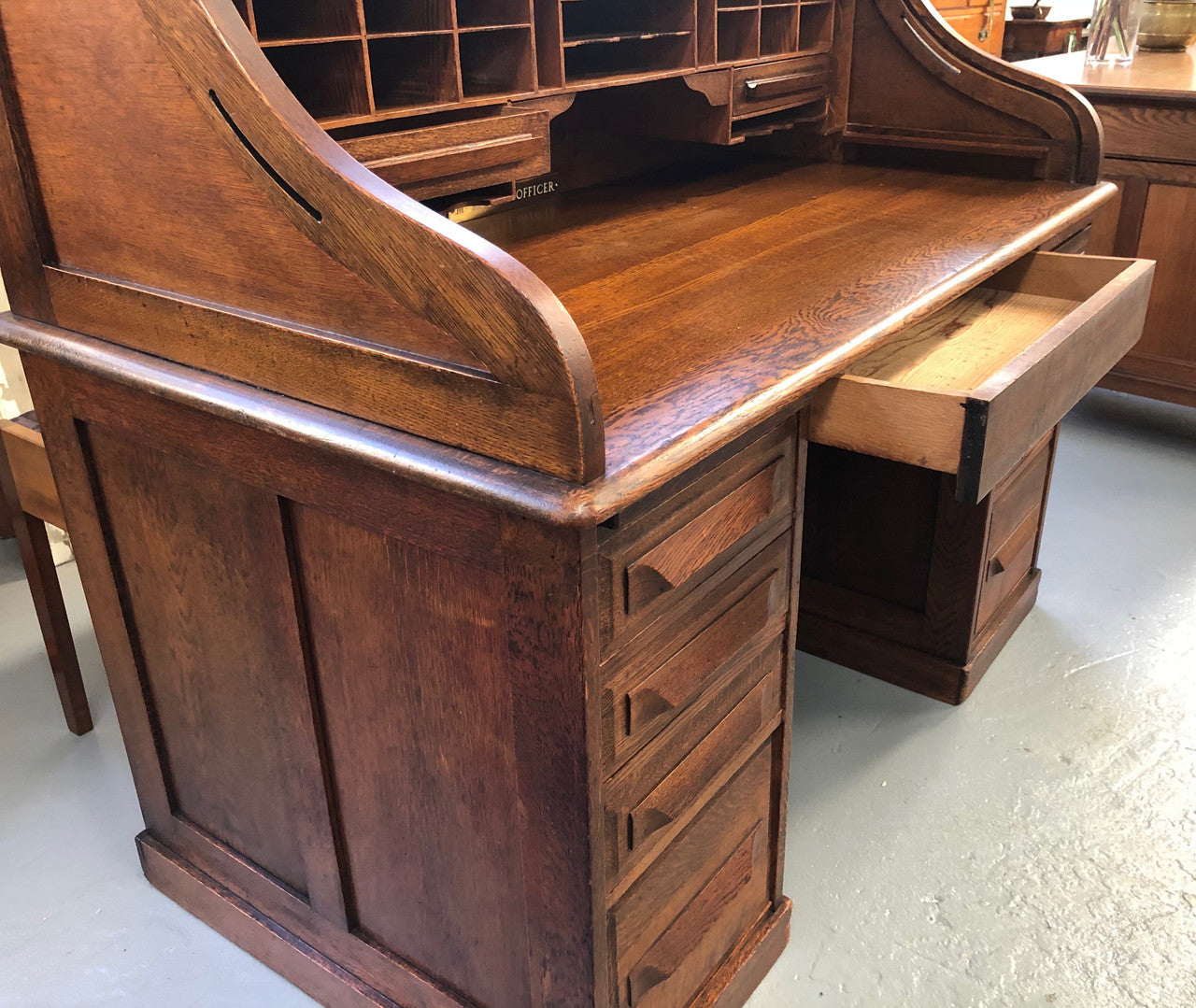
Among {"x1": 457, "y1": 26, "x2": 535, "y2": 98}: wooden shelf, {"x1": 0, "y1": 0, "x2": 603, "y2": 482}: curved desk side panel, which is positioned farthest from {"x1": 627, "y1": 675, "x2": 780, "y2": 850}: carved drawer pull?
{"x1": 457, "y1": 26, "x2": 535, "y2": 98}: wooden shelf

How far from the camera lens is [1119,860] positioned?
5.56 ft

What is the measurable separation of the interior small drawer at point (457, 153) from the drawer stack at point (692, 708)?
459 millimetres

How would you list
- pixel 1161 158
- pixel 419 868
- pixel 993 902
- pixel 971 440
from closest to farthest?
pixel 971 440, pixel 419 868, pixel 993 902, pixel 1161 158

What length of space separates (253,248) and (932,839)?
4.63 ft

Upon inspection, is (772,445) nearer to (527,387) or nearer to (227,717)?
(527,387)

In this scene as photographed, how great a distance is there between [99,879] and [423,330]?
1.29 metres

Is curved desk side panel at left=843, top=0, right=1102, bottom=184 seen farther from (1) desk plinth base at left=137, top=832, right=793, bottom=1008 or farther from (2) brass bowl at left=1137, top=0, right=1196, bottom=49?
(2) brass bowl at left=1137, top=0, right=1196, bottom=49

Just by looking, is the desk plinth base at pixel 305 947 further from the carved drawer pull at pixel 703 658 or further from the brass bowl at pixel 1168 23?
the brass bowl at pixel 1168 23

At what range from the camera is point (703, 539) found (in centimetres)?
106

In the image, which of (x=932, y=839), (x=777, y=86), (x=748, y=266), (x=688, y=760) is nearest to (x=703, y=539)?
(x=688, y=760)

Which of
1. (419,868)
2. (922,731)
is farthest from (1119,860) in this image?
(419,868)

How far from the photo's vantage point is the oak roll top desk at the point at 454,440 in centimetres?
89

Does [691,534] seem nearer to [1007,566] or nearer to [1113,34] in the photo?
[1007,566]

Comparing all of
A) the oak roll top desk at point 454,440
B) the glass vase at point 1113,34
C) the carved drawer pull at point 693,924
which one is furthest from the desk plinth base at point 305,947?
the glass vase at point 1113,34
